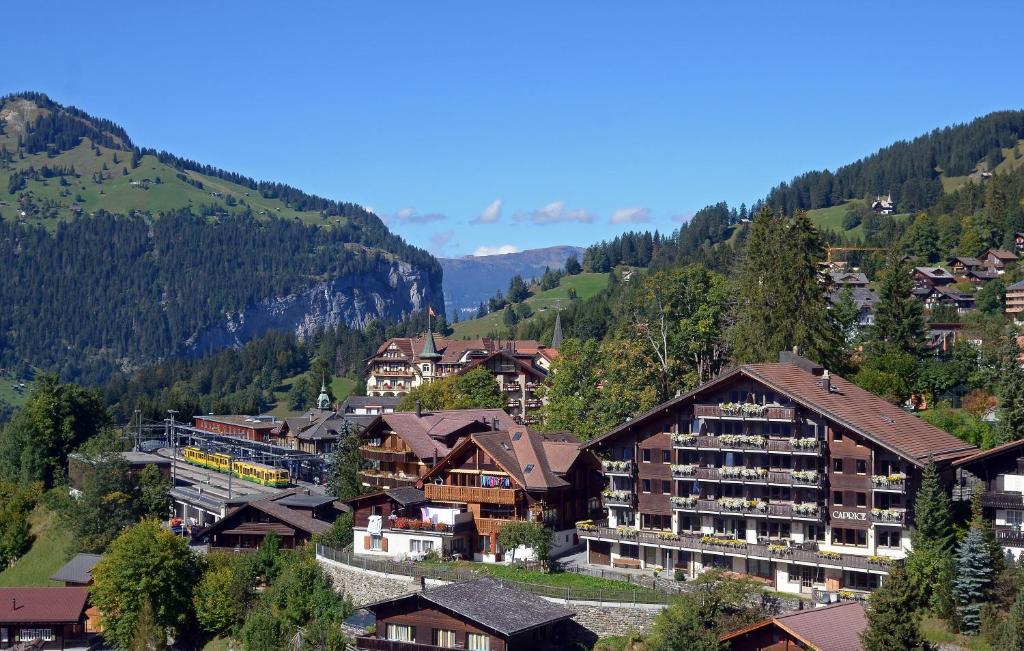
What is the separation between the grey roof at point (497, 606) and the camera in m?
56.2

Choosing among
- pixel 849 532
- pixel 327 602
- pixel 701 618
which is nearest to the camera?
pixel 701 618

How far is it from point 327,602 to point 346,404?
290 feet

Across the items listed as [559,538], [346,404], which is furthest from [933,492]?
[346,404]

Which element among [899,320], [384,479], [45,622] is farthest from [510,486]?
[899,320]

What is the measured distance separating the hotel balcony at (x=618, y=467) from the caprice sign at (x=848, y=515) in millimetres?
11147

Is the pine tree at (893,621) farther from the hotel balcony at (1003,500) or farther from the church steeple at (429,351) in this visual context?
the church steeple at (429,351)

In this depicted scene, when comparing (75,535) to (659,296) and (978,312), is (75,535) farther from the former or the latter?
(978,312)

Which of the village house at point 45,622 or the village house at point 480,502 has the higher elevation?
the village house at point 480,502

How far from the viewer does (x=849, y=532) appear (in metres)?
60.8

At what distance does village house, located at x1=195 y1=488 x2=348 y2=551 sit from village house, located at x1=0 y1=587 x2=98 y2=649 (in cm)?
886

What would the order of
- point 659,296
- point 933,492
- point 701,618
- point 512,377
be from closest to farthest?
point 701,618 < point 933,492 < point 659,296 < point 512,377

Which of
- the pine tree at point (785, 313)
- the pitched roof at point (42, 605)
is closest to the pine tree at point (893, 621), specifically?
the pine tree at point (785, 313)

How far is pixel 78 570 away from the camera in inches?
3231

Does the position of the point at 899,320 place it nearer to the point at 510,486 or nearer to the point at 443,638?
the point at 510,486
